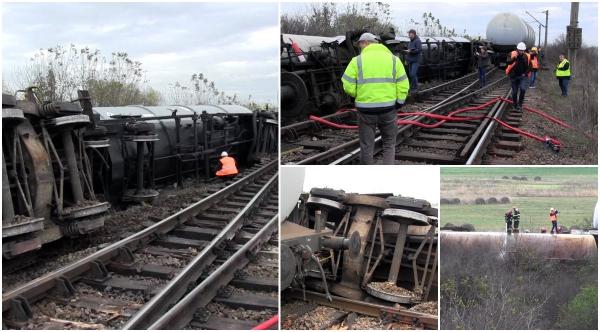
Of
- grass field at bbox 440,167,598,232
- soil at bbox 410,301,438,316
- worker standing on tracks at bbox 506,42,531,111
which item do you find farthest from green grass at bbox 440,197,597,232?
worker standing on tracks at bbox 506,42,531,111

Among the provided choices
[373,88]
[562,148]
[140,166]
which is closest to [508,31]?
[140,166]

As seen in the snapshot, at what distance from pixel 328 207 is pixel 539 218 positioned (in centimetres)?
162

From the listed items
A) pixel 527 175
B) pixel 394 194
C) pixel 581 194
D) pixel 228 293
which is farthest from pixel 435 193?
pixel 228 293

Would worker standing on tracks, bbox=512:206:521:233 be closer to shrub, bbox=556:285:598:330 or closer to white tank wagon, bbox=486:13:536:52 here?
shrub, bbox=556:285:598:330

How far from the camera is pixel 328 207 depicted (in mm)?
4711

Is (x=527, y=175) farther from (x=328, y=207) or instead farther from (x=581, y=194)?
(x=328, y=207)

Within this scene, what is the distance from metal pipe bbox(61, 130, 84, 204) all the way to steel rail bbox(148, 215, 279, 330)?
223 centimetres

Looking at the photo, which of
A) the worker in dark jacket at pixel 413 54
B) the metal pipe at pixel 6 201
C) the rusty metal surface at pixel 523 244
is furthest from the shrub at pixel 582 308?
the worker in dark jacket at pixel 413 54


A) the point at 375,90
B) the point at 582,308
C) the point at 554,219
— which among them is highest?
the point at 375,90

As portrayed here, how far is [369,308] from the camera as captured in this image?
457 cm

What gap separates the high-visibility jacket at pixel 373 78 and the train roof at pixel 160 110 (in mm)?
6040

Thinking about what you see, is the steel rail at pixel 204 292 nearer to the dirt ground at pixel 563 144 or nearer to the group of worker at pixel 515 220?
the group of worker at pixel 515 220

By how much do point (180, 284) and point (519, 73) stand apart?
8.00m

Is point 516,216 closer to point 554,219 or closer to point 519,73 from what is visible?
point 554,219
